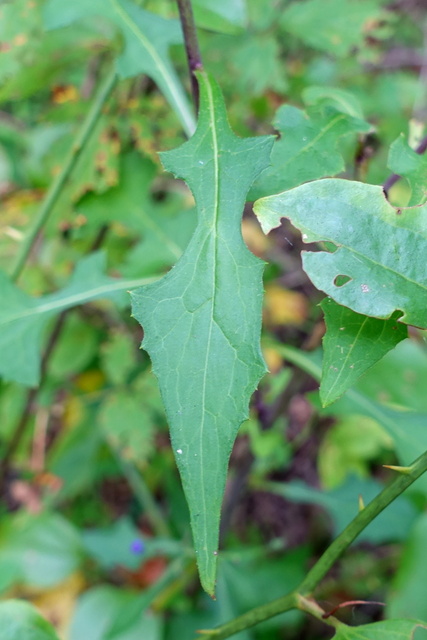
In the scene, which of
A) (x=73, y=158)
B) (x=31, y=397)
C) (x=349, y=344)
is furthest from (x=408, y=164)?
(x=31, y=397)

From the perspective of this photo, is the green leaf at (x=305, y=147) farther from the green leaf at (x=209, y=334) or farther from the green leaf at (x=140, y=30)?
the green leaf at (x=140, y=30)

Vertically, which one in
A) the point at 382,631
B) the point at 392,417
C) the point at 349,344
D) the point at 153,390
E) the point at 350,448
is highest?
the point at 349,344

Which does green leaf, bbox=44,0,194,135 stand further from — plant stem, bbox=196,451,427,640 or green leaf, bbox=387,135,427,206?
plant stem, bbox=196,451,427,640

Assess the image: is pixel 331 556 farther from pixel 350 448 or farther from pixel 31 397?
pixel 350 448

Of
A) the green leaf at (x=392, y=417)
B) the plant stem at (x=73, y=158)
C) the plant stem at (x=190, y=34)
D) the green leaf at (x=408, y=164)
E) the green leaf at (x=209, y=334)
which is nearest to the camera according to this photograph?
the green leaf at (x=209, y=334)

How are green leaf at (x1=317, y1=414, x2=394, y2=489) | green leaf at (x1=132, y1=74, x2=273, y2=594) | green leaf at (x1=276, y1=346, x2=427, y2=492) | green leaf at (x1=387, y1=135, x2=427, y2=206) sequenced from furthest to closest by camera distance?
green leaf at (x1=317, y1=414, x2=394, y2=489) < green leaf at (x1=276, y1=346, x2=427, y2=492) < green leaf at (x1=387, y1=135, x2=427, y2=206) < green leaf at (x1=132, y1=74, x2=273, y2=594)

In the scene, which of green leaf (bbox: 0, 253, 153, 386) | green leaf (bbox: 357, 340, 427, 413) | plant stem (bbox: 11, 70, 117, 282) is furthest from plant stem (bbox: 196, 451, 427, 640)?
plant stem (bbox: 11, 70, 117, 282)

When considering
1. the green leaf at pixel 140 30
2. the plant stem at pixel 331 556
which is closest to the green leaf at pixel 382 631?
the plant stem at pixel 331 556
